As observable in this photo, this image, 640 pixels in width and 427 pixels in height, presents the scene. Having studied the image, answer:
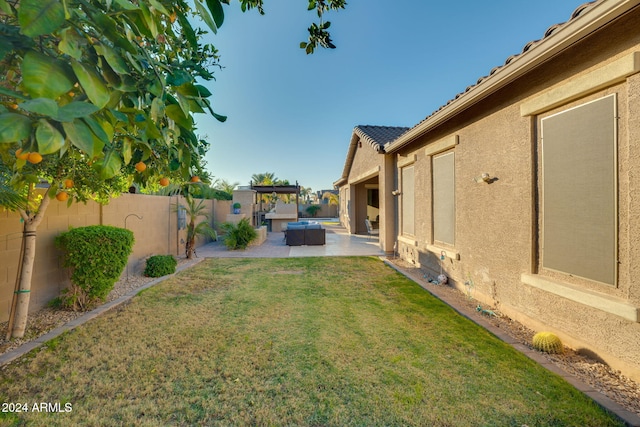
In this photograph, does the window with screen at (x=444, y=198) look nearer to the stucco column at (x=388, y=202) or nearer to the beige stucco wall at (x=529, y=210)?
the beige stucco wall at (x=529, y=210)

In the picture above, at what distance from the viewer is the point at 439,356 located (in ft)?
12.3

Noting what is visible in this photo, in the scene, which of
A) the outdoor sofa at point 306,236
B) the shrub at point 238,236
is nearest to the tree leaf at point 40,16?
the shrub at point 238,236

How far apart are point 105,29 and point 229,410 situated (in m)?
3.09

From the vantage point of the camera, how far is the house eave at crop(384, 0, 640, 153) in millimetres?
2973

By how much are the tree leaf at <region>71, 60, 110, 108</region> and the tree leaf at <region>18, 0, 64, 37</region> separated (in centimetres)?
14

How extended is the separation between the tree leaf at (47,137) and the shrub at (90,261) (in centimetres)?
522

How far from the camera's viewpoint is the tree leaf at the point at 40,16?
1000 millimetres

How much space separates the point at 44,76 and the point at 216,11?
0.82 m

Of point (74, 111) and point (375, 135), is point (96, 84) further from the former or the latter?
point (375, 135)

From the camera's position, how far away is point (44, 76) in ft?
3.51

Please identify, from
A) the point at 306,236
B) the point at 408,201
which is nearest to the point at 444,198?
the point at 408,201

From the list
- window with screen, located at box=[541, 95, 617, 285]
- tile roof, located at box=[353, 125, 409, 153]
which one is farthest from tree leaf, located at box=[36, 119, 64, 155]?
tile roof, located at box=[353, 125, 409, 153]

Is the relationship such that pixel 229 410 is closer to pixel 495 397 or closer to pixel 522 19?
pixel 495 397

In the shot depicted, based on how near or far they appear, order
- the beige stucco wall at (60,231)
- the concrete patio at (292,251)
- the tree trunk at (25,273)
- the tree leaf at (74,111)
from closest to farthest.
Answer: the tree leaf at (74,111), the tree trunk at (25,273), the beige stucco wall at (60,231), the concrete patio at (292,251)
